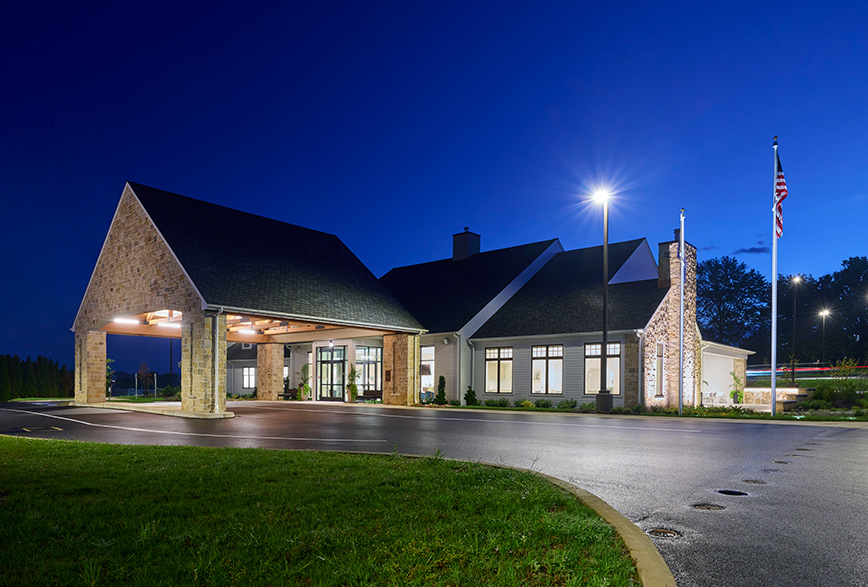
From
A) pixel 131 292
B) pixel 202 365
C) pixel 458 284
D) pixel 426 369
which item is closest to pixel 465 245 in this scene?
pixel 458 284

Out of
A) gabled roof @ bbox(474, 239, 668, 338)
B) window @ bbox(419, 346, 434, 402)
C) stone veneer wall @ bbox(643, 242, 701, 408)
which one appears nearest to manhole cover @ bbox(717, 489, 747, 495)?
gabled roof @ bbox(474, 239, 668, 338)

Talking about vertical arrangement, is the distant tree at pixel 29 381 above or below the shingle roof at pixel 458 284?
below

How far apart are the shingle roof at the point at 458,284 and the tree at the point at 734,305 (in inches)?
1958

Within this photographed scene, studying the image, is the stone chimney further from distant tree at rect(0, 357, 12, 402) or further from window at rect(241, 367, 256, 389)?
distant tree at rect(0, 357, 12, 402)

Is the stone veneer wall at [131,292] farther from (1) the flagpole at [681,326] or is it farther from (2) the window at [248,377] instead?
(1) the flagpole at [681,326]

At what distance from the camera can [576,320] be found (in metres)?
29.0

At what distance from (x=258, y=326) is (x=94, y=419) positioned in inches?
529

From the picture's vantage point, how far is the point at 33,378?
1909 inches

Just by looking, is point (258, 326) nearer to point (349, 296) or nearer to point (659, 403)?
point (349, 296)

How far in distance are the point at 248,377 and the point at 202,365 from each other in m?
23.9

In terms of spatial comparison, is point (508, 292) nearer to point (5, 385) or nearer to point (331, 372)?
point (331, 372)

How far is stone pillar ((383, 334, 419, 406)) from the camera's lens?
30531 mm

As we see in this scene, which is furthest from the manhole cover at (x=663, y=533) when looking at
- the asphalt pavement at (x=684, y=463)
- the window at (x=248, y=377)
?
the window at (x=248, y=377)

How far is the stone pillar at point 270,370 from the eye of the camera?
36281 mm
